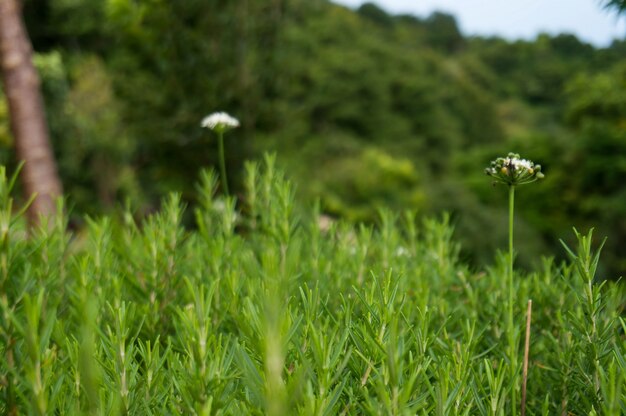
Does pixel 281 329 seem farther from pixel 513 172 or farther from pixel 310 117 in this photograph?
pixel 310 117

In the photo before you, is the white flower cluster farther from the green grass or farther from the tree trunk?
the tree trunk

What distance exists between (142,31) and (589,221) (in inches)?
817

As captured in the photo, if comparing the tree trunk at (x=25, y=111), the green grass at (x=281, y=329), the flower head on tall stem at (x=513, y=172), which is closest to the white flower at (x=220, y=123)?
the green grass at (x=281, y=329)

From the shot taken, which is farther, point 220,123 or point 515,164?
point 220,123

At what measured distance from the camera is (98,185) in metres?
20.1

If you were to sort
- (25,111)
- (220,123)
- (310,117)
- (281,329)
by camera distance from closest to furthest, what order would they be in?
(281,329) → (220,123) → (25,111) → (310,117)

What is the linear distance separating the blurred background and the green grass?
0.25 m

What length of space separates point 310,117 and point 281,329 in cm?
4354

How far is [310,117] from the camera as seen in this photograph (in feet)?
143

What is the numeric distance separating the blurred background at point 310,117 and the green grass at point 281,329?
0.25m

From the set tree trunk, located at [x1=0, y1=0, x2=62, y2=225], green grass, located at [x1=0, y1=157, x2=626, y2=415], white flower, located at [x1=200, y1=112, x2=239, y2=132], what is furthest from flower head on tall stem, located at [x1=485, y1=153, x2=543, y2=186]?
tree trunk, located at [x1=0, y1=0, x2=62, y2=225]

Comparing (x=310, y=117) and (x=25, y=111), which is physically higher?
(x=25, y=111)

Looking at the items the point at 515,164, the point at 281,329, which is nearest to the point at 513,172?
the point at 515,164

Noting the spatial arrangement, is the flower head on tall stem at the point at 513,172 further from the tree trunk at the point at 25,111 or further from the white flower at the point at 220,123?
the tree trunk at the point at 25,111
